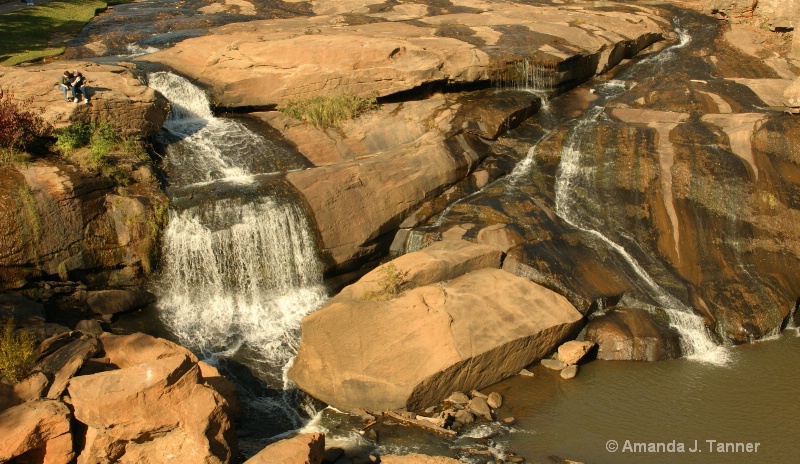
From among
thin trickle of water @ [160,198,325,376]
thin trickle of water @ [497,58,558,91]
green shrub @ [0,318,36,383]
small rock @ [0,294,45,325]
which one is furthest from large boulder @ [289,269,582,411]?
thin trickle of water @ [497,58,558,91]

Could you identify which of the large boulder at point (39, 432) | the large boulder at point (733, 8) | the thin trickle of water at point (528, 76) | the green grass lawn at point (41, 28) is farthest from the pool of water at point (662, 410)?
the green grass lawn at point (41, 28)

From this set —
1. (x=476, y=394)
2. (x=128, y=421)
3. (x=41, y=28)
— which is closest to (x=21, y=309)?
(x=128, y=421)

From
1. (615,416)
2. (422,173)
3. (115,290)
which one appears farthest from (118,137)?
(615,416)

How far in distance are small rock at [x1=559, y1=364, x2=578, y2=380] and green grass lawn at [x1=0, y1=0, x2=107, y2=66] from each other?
14907 millimetres

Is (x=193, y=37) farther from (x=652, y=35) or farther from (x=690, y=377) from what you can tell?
(x=690, y=377)

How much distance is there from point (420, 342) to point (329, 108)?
26.0ft

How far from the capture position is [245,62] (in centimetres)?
1756

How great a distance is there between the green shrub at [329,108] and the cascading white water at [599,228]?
496 centimetres

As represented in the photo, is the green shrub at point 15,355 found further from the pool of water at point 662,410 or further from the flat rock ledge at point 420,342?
the pool of water at point 662,410

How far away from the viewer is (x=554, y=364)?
453 inches

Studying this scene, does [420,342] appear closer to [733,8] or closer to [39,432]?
[39,432]

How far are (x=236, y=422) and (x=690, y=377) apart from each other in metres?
A: 7.05

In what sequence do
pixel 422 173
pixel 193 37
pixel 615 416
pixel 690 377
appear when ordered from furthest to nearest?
pixel 193 37, pixel 422 173, pixel 690 377, pixel 615 416

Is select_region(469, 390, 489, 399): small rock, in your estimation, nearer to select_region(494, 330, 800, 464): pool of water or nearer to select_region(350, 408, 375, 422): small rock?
select_region(494, 330, 800, 464): pool of water
